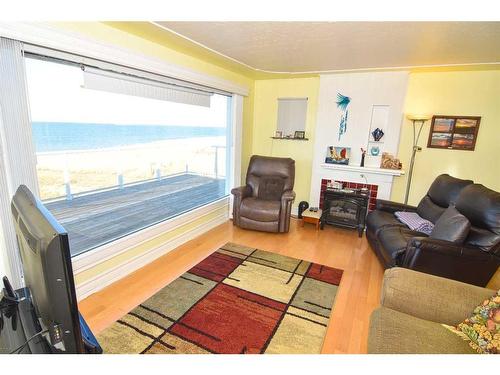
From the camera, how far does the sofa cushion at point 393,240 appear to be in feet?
7.59

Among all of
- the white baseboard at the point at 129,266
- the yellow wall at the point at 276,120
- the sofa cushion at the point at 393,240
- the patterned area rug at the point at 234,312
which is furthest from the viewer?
the yellow wall at the point at 276,120

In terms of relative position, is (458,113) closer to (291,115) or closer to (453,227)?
(453,227)

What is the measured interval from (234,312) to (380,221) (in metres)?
1.94

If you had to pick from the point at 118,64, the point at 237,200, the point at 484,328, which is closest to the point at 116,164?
the point at 118,64

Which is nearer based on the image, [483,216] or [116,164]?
[483,216]

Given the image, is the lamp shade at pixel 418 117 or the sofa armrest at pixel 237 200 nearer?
the lamp shade at pixel 418 117

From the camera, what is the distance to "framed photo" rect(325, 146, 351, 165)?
12.8 ft

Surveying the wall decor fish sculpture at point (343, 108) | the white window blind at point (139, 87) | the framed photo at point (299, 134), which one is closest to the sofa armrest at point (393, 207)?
the wall decor fish sculpture at point (343, 108)

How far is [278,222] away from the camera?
349 cm

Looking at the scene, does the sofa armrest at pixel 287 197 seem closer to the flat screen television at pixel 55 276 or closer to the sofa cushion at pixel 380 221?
the sofa cushion at pixel 380 221

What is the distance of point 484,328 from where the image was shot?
1.16m

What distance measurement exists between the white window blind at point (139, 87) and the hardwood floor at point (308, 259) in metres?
1.69

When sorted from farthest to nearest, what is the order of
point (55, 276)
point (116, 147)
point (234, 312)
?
point (116, 147)
point (234, 312)
point (55, 276)
